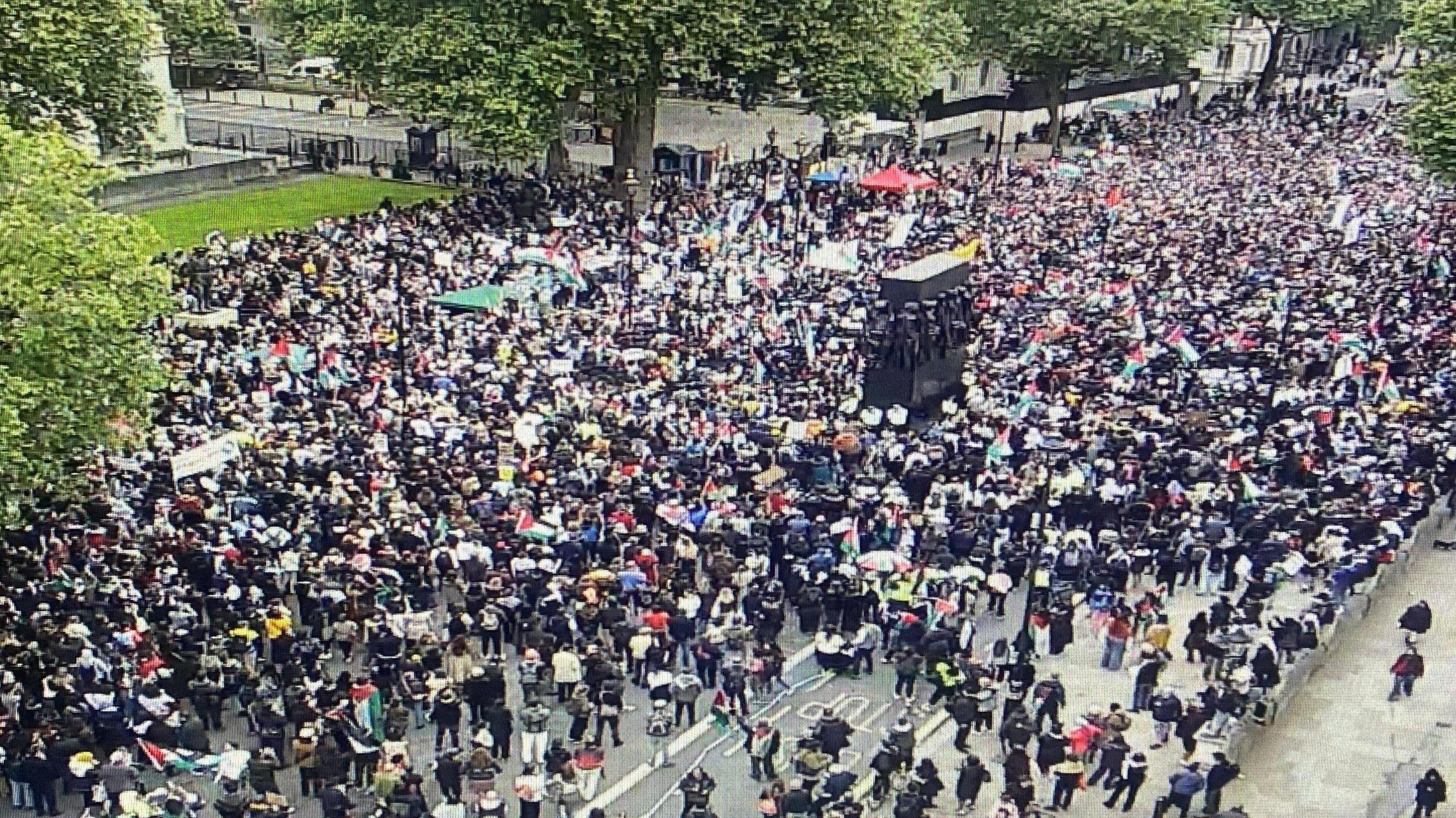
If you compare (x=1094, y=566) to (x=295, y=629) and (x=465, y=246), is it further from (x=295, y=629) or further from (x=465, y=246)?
(x=465, y=246)

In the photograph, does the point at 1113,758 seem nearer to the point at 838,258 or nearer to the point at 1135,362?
the point at 1135,362

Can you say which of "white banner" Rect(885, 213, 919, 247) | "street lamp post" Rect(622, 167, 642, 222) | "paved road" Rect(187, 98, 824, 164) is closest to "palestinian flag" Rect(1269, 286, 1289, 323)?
"white banner" Rect(885, 213, 919, 247)

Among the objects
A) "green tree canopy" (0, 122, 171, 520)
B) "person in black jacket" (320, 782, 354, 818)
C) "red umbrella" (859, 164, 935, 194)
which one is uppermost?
"green tree canopy" (0, 122, 171, 520)

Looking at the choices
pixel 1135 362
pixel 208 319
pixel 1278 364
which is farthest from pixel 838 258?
pixel 208 319

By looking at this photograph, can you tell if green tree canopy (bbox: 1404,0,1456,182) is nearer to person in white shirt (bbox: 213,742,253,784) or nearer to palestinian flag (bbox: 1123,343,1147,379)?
palestinian flag (bbox: 1123,343,1147,379)

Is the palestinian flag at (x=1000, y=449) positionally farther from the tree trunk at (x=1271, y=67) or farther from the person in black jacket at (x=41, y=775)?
the tree trunk at (x=1271, y=67)

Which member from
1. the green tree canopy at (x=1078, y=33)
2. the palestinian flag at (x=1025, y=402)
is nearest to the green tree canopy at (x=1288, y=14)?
the green tree canopy at (x=1078, y=33)

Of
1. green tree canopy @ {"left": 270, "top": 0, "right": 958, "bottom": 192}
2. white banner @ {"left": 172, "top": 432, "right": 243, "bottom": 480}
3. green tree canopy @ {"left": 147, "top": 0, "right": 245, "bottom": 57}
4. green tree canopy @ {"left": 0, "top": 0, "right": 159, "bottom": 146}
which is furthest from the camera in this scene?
green tree canopy @ {"left": 147, "top": 0, "right": 245, "bottom": 57}

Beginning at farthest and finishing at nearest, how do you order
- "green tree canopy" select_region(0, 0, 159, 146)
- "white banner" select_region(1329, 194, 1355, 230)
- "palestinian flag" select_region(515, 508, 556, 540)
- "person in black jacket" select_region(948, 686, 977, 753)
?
"white banner" select_region(1329, 194, 1355, 230) → "green tree canopy" select_region(0, 0, 159, 146) → "palestinian flag" select_region(515, 508, 556, 540) → "person in black jacket" select_region(948, 686, 977, 753)

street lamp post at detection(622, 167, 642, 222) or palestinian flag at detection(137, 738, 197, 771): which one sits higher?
street lamp post at detection(622, 167, 642, 222)
